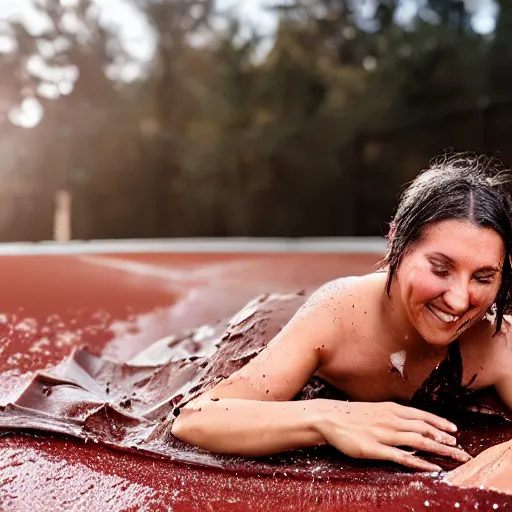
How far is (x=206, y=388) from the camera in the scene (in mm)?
1333

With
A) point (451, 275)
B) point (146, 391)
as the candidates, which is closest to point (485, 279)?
A: point (451, 275)

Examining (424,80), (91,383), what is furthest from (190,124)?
(91,383)

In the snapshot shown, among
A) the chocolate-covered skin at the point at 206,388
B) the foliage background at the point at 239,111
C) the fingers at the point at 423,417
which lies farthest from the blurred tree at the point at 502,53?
the fingers at the point at 423,417

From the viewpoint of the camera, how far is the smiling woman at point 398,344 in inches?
42.5

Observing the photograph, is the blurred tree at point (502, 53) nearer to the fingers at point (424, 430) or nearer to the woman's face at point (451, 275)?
the woman's face at point (451, 275)

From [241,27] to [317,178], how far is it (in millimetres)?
1516

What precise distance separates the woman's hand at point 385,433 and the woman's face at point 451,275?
14cm

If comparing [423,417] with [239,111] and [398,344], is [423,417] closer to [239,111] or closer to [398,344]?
[398,344]

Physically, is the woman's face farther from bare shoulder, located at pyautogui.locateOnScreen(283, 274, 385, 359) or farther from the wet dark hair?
bare shoulder, located at pyautogui.locateOnScreen(283, 274, 385, 359)

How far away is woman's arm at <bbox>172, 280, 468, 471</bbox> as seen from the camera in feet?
3.48

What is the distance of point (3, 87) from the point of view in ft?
18.8

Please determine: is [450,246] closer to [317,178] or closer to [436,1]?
[317,178]

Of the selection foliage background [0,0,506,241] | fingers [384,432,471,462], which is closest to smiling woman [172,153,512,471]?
fingers [384,432,471,462]

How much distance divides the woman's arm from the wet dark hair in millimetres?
212
